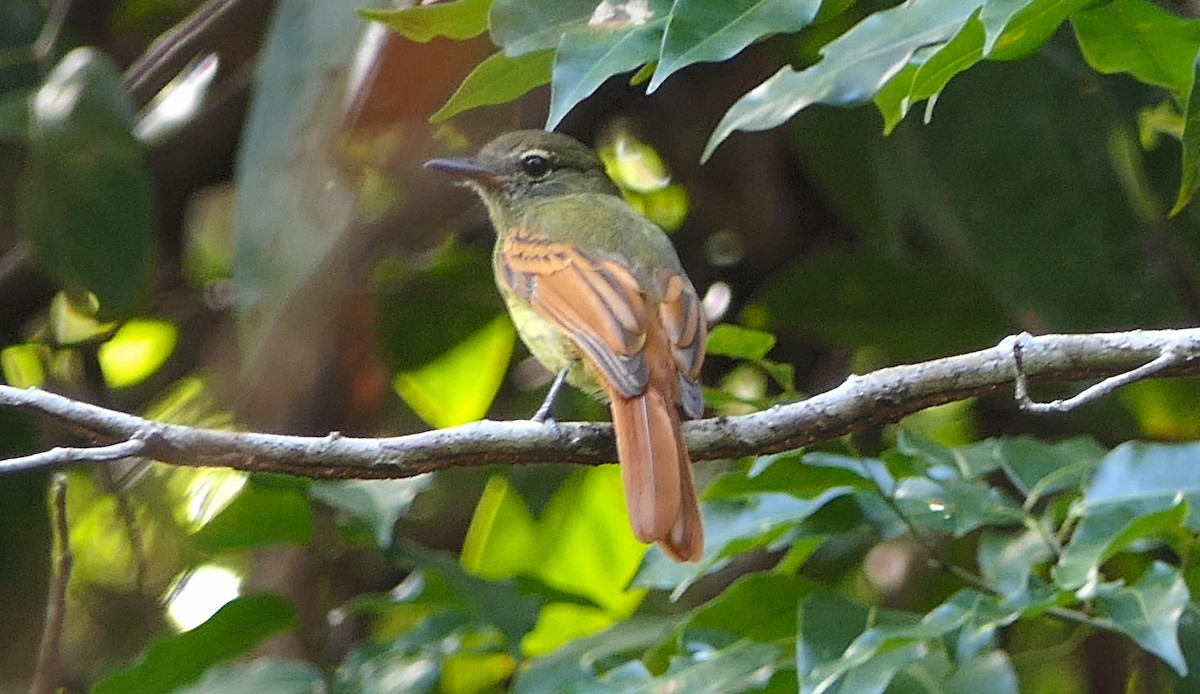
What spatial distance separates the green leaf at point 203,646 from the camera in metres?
2.72

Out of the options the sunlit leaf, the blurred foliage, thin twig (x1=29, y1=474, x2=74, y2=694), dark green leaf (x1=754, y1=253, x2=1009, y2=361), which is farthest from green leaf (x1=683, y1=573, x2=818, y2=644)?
the sunlit leaf

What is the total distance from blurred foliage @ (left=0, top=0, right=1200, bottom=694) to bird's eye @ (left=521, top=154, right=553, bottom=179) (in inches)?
8.6

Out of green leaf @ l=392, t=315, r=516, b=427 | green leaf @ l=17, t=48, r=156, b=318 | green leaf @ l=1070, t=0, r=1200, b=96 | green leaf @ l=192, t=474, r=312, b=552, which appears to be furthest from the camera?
green leaf @ l=392, t=315, r=516, b=427

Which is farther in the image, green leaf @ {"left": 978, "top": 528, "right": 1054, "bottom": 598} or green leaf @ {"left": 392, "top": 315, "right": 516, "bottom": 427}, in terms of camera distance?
green leaf @ {"left": 392, "top": 315, "right": 516, "bottom": 427}

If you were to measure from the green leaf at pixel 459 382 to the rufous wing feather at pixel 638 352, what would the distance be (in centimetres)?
70

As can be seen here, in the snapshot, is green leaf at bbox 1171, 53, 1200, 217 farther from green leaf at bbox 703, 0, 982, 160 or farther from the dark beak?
the dark beak

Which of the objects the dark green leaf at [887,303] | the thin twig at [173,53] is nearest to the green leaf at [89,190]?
the thin twig at [173,53]

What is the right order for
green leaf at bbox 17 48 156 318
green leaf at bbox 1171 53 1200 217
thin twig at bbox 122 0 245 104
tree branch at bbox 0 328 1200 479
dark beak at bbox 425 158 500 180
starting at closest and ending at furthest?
tree branch at bbox 0 328 1200 479 → green leaf at bbox 1171 53 1200 217 → green leaf at bbox 17 48 156 318 → dark beak at bbox 425 158 500 180 → thin twig at bbox 122 0 245 104

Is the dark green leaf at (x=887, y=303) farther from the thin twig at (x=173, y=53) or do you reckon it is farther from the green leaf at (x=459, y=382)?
the thin twig at (x=173, y=53)

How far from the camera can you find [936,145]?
3.53 meters

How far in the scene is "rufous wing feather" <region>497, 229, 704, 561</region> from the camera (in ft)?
7.74

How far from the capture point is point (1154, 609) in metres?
2.32

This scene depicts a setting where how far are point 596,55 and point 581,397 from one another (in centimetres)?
195

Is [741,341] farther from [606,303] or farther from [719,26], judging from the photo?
[719,26]
